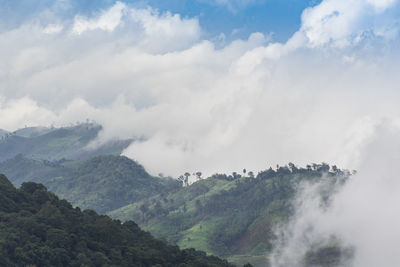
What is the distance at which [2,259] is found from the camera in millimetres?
136000

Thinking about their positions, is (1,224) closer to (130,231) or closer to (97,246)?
(97,246)

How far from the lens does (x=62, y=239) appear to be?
513ft

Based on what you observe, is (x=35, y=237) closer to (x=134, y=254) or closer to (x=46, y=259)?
(x=46, y=259)

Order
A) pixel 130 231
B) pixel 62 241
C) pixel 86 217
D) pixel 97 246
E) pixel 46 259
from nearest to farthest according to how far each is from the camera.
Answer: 1. pixel 46 259
2. pixel 62 241
3. pixel 97 246
4. pixel 86 217
5. pixel 130 231

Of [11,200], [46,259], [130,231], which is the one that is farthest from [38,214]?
[130,231]

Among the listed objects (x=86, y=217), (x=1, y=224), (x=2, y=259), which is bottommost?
(x=2, y=259)

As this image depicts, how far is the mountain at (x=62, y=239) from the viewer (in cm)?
14612

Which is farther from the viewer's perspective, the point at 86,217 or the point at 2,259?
the point at 86,217

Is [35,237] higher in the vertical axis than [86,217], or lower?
lower

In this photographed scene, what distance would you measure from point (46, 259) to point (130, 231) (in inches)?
2179

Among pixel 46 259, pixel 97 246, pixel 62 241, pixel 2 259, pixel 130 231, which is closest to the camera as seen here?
pixel 2 259

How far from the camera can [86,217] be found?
18575 centimetres

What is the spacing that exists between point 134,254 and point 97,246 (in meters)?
11.0

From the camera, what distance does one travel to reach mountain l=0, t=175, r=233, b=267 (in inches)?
5753
